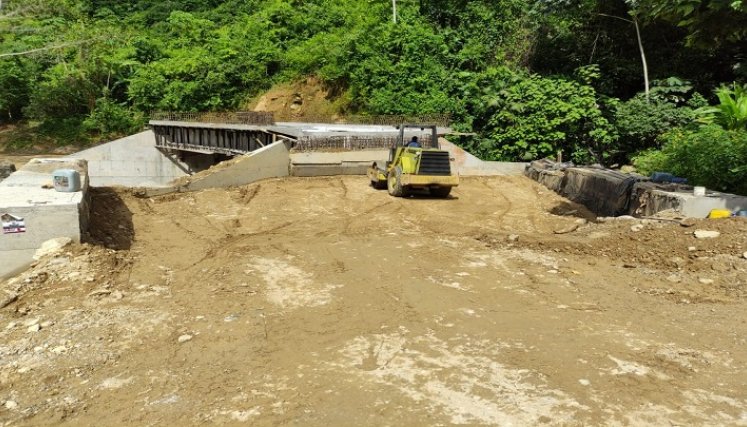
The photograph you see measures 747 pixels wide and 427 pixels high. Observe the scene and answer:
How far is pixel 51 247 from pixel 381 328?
18.4 feet

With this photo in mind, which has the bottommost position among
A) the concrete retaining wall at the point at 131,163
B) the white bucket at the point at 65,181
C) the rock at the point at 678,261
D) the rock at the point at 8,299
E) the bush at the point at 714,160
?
the concrete retaining wall at the point at 131,163

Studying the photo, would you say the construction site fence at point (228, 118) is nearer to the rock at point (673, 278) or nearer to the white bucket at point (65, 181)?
the white bucket at point (65, 181)

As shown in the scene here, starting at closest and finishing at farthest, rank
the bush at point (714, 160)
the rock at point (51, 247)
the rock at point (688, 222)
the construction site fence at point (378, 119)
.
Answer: the rock at point (51, 247), the rock at point (688, 222), the bush at point (714, 160), the construction site fence at point (378, 119)

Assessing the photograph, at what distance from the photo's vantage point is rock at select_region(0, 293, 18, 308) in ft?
25.0

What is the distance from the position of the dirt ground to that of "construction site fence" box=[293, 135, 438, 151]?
8998 mm

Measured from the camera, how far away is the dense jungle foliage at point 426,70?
24.7 m

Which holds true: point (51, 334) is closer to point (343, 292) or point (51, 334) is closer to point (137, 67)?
point (343, 292)

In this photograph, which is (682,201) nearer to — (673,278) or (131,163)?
(673,278)

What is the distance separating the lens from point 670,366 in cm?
614

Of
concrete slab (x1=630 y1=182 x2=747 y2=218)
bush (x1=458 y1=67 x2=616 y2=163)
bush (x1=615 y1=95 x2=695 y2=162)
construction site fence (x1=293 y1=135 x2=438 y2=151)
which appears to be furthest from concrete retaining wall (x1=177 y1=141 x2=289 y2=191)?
bush (x1=615 y1=95 x2=695 y2=162)

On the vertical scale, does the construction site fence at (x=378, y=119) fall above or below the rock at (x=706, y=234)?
above

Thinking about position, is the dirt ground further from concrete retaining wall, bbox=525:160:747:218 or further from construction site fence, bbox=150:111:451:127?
construction site fence, bbox=150:111:451:127

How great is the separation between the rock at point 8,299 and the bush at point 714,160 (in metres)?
15.4

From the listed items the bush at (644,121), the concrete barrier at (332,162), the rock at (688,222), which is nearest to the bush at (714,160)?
the rock at (688,222)
